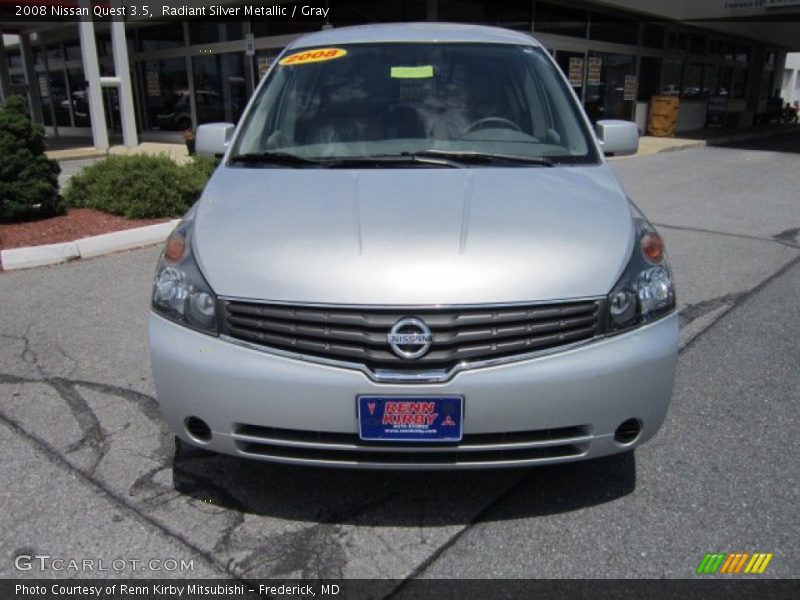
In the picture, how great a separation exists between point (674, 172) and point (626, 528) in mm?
12401

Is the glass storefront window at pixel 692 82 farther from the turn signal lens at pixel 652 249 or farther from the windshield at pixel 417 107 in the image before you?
the turn signal lens at pixel 652 249

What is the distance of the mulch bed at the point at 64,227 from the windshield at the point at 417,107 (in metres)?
4.19

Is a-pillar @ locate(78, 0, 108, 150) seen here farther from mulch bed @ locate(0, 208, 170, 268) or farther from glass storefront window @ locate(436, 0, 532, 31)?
mulch bed @ locate(0, 208, 170, 268)

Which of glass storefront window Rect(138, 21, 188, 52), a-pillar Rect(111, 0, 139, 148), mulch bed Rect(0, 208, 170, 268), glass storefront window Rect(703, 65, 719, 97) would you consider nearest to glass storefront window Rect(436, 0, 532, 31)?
a-pillar Rect(111, 0, 139, 148)

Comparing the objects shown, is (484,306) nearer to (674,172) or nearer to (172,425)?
(172,425)

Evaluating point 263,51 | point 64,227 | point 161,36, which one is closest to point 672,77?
point 263,51

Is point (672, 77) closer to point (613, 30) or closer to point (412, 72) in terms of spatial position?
point (613, 30)

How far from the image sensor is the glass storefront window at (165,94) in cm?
1855

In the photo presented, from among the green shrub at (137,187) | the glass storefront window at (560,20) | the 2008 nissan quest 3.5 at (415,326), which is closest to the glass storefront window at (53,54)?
the glass storefront window at (560,20)

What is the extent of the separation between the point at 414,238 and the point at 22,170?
21.3 feet

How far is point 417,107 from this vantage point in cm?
335

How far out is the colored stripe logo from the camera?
7.46ft

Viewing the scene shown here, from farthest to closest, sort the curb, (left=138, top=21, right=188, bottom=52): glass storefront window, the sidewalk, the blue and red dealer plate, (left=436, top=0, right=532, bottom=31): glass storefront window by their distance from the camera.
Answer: (left=138, top=21, right=188, bottom=52): glass storefront window
the sidewalk
(left=436, top=0, right=532, bottom=31): glass storefront window
the curb
the blue and red dealer plate

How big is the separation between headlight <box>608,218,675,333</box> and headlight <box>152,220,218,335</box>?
1.43 metres
